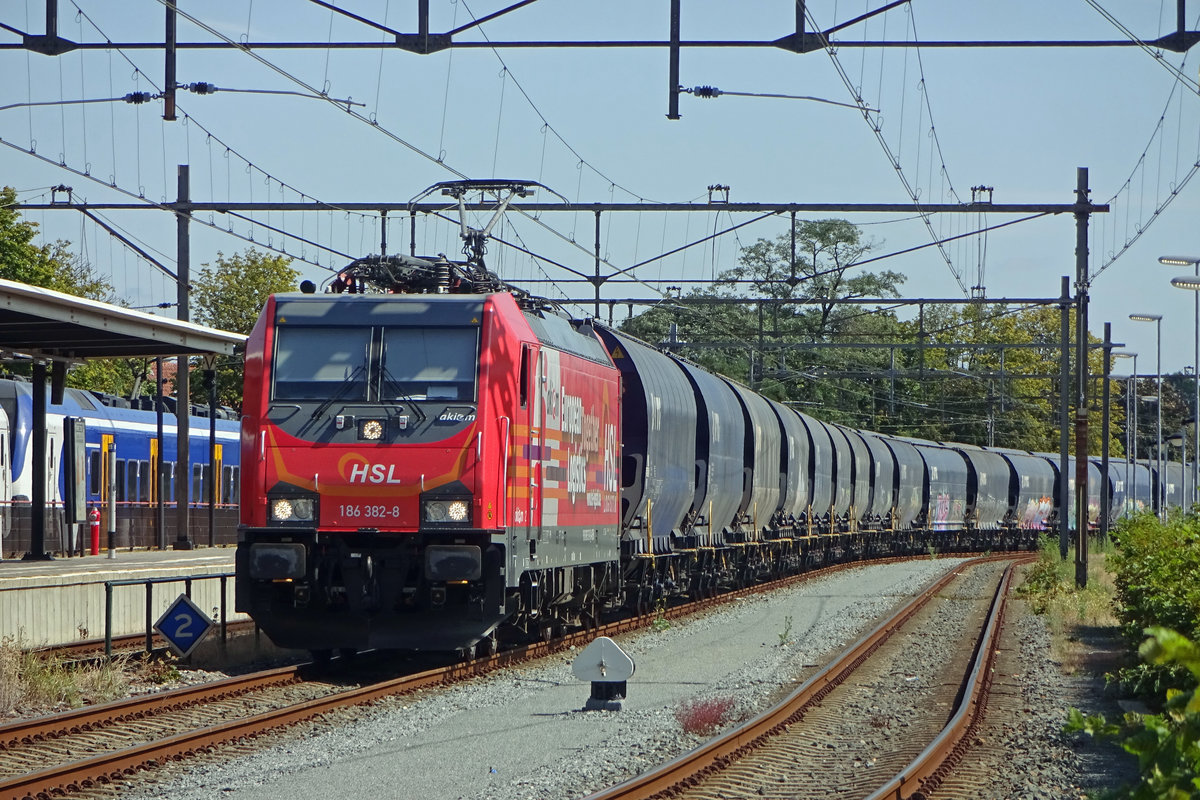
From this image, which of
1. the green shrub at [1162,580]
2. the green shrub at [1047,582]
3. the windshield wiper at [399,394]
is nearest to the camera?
the green shrub at [1162,580]

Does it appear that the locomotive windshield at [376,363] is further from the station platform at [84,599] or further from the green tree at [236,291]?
the green tree at [236,291]

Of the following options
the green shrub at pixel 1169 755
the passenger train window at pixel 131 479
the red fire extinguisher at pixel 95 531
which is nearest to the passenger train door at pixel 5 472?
the red fire extinguisher at pixel 95 531

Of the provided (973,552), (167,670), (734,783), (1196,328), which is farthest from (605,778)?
(973,552)

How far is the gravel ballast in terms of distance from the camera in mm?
8727

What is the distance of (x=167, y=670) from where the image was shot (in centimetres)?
1362

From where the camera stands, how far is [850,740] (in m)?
10.7

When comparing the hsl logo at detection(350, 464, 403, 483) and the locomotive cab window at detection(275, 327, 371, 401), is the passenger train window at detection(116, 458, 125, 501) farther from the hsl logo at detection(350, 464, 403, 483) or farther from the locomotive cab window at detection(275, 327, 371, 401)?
the hsl logo at detection(350, 464, 403, 483)

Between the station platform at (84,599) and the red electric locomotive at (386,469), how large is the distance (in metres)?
2.22

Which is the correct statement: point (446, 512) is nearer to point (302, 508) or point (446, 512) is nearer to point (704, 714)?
point (302, 508)

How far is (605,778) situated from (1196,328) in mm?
29290

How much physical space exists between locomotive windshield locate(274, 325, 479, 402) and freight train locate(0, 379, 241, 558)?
38.4 ft

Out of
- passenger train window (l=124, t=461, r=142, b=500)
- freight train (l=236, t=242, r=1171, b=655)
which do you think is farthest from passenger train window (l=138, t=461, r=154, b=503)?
freight train (l=236, t=242, r=1171, b=655)

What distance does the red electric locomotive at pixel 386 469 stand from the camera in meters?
12.9

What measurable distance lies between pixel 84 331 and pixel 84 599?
3091mm
